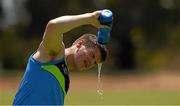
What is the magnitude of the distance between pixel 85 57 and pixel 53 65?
24 cm

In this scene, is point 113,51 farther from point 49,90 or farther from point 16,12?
point 49,90

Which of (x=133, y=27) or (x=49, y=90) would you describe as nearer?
(x=49, y=90)

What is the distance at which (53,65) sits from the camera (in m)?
5.25

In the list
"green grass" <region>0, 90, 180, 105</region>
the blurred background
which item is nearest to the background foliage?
the blurred background

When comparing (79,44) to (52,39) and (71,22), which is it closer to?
(52,39)

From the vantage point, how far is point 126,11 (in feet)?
151

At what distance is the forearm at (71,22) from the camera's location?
16.2 ft

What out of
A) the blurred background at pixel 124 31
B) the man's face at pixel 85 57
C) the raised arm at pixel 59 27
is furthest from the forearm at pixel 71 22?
the blurred background at pixel 124 31

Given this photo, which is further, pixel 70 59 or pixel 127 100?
pixel 127 100

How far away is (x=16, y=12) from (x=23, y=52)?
8743mm

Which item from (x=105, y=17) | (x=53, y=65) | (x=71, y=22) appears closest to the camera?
(x=71, y=22)

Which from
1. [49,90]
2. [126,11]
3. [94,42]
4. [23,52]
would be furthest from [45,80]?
[126,11]

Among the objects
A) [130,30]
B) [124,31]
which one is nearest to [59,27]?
[124,31]

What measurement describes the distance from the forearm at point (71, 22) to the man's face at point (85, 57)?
0.30 metres
